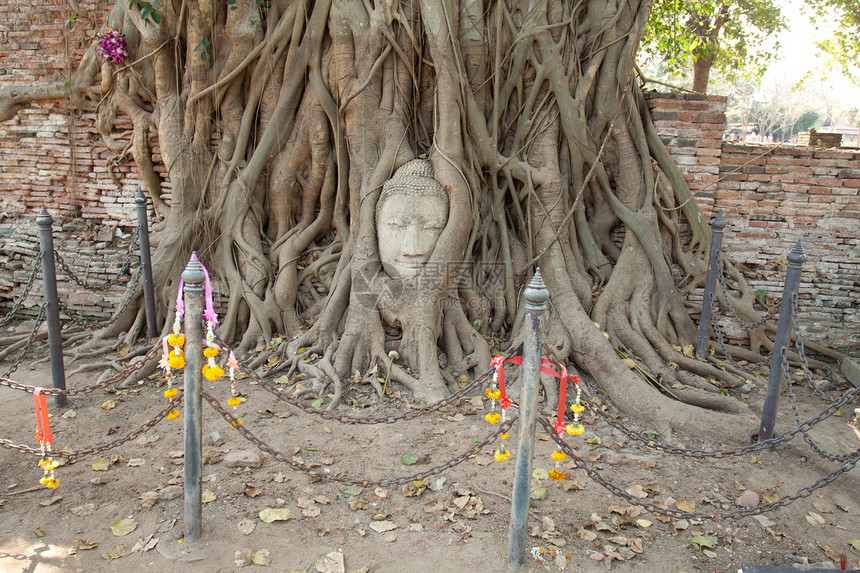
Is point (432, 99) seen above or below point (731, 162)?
above

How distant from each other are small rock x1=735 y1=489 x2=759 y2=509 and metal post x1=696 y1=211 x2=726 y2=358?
2018mm

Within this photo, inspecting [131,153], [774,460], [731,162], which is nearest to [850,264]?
[731,162]

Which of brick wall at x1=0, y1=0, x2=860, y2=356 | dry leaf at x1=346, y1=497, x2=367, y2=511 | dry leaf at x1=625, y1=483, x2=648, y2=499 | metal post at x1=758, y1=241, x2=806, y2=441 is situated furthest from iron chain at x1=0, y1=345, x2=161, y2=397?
metal post at x1=758, y1=241, x2=806, y2=441

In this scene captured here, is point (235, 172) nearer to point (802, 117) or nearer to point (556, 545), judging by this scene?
point (556, 545)

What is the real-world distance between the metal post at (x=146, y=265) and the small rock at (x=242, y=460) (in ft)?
7.57

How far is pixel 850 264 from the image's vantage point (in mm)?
5770

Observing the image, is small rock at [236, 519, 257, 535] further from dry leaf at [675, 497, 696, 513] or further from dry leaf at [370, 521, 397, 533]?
dry leaf at [675, 497, 696, 513]

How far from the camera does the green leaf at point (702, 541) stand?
2.83 m

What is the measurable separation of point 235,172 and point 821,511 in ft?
17.1

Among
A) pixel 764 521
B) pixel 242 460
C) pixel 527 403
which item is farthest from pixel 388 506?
pixel 764 521

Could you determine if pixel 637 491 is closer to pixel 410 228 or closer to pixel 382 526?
pixel 382 526

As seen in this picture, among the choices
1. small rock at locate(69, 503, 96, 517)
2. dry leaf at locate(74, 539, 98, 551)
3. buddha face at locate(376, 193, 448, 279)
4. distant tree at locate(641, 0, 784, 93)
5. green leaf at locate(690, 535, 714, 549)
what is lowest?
dry leaf at locate(74, 539, 98, 551)

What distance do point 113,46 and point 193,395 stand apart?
457 centimetres

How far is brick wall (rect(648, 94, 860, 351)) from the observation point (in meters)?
5.65
